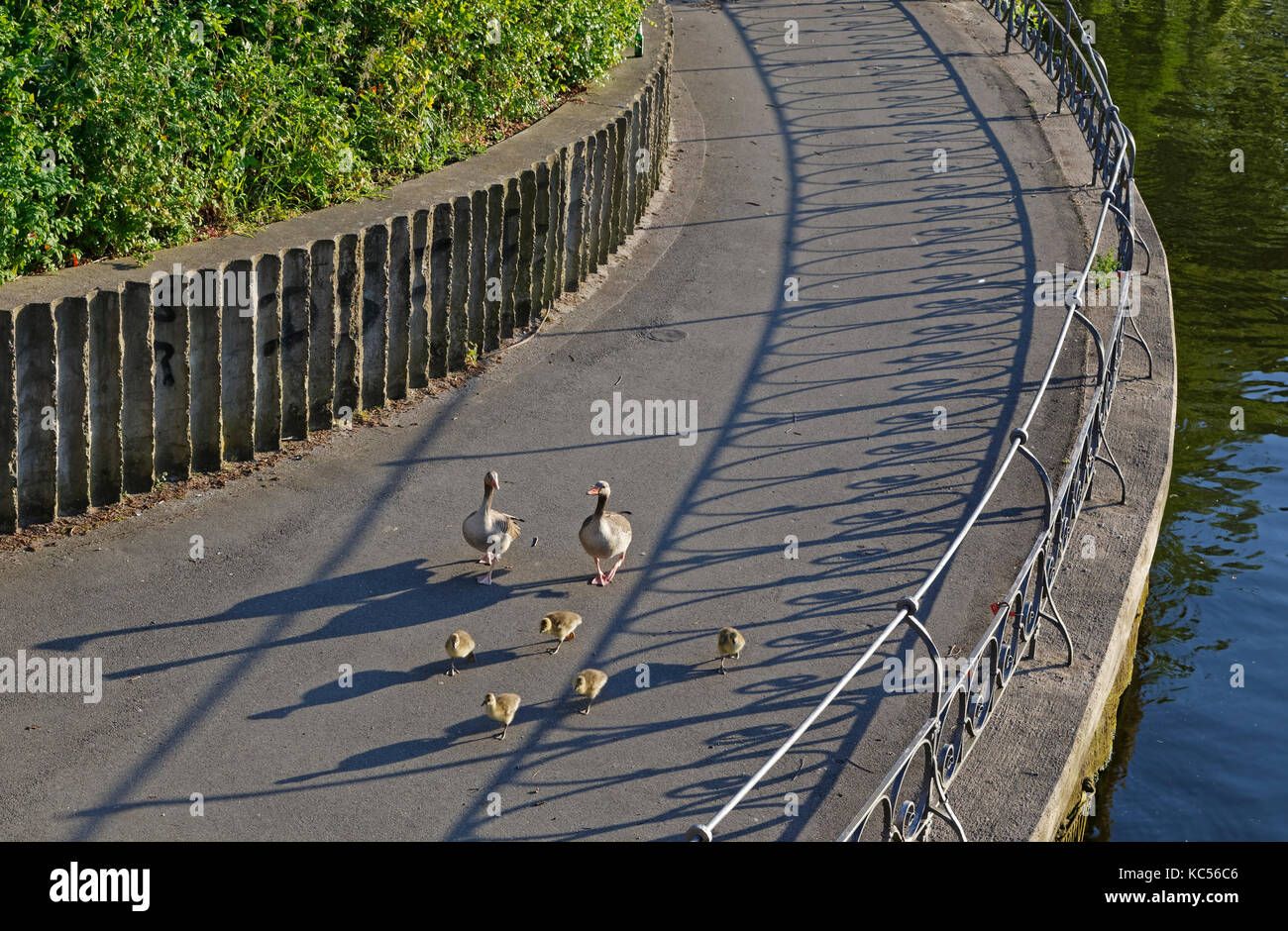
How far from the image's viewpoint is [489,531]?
363 inches

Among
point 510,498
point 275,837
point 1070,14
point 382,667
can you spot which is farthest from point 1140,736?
point 1070,14

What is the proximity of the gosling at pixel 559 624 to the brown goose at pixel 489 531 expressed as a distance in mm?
758

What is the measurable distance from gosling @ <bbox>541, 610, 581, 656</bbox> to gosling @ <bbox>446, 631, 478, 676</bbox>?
1.55 feet

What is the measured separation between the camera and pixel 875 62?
2231 centimetres

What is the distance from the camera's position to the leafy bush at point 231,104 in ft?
32.7

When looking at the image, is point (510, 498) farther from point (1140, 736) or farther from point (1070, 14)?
point (1070, 14)

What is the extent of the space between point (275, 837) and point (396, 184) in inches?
259

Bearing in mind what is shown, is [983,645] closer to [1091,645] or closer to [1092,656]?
[1092,656]

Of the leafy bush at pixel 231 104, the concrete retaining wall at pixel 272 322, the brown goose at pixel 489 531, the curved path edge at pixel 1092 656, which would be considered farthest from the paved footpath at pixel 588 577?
the leafy bush at pixel 231 104

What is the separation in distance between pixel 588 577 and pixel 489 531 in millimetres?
778

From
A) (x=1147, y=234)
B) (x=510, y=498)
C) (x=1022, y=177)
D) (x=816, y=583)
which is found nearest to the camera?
(x=816, y=583)

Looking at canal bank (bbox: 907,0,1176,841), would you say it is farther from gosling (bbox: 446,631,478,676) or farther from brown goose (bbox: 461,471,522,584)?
brown goose (bbox: 461,471,522,584)

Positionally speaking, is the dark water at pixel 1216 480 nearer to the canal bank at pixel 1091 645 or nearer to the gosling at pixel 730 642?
the canal bank at pixel 1091 645

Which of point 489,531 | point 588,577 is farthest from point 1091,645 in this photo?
point 489,531
